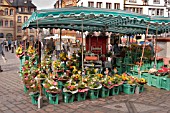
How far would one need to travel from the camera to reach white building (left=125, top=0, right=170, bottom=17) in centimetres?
4541

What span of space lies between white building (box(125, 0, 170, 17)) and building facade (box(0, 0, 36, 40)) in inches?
1111

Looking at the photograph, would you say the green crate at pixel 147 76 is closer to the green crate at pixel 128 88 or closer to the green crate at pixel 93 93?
the green crate at pixel 128 88

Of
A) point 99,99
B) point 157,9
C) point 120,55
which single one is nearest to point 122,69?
point 120,55

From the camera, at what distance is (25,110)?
5.87 meters

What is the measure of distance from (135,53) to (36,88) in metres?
8.03

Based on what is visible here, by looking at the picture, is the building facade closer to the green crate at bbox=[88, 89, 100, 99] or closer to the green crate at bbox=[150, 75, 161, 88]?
the green crate at bbox=[150, 75, 161, 88]

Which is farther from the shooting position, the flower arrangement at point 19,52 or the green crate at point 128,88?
the flower arrangement at point 19,52

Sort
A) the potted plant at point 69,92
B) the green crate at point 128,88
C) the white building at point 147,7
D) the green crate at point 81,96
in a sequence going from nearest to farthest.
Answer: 1. the potted plant at point 69,92
2. the green crate at point 81,96
3. the green crate at point 128,88
4. the white building at point 147,7

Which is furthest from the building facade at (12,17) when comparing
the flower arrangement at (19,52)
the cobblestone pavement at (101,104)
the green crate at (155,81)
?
the cobblestone pavement at (101,104)

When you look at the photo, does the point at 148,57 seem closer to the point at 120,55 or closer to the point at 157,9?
the point at 120,55

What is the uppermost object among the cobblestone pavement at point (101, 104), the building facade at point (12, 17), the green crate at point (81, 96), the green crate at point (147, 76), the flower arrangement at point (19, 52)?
the building facade at point (12, 17)

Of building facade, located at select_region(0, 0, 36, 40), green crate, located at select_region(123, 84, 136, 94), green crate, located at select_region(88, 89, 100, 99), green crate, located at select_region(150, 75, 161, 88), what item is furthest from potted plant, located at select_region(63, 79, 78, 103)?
building facade, located at select_region(0, 0, 36, 40)

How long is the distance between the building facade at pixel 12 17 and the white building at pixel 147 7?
92.6 feet

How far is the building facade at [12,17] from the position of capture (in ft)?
202
